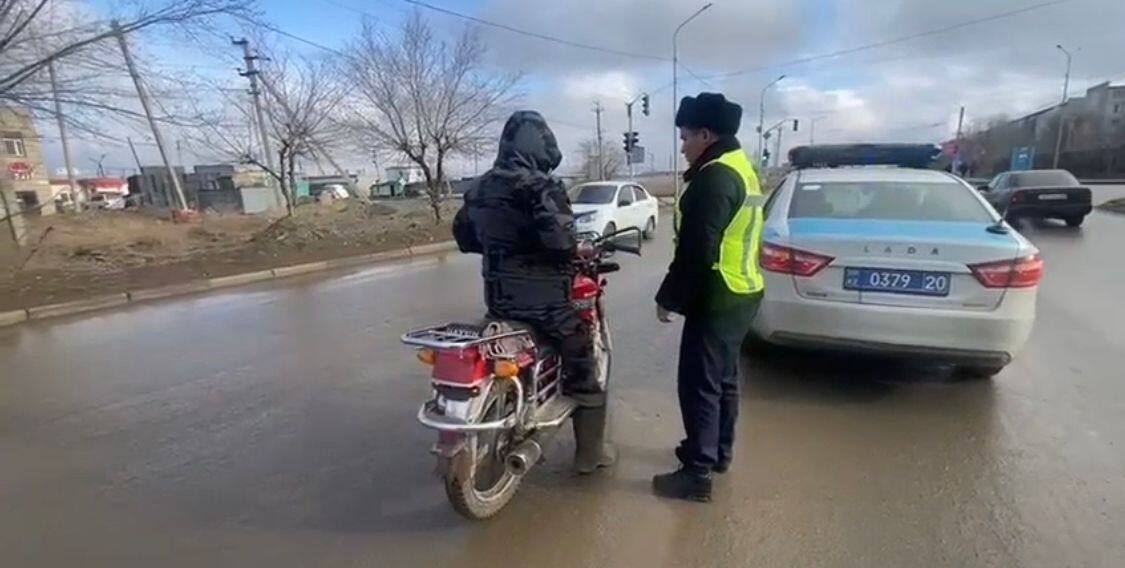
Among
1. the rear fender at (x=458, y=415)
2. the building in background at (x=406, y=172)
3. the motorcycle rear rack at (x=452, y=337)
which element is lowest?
the rear fender at (x=458, y=415)

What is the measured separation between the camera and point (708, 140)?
9.10 ft

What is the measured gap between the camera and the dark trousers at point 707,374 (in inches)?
112

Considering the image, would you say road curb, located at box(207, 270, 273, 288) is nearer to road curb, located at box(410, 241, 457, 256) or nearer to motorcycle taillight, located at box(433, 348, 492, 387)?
road curb, located at box(410, 241, 457, 256)

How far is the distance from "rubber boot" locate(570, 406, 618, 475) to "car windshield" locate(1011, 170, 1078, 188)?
1753 cm

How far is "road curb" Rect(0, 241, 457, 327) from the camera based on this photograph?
25.6 ft

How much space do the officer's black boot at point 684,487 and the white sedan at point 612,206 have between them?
10.4 m

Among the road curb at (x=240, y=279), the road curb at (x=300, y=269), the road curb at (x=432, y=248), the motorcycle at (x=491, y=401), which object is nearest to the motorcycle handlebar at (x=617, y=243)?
the motorcycle at (x=491, y=401)

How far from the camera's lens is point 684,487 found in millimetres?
2945

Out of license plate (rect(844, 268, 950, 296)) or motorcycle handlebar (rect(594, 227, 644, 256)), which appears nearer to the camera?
motorcycle handlebar (rect(594, 227, 644, 256))

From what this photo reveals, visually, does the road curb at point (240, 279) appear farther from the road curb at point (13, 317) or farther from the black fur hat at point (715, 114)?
the black fur hat at point (715, 114)

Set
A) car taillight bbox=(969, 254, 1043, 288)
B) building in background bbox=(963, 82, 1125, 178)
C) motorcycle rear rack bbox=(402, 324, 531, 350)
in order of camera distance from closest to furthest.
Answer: motorcycle rear rack bbox=(402, 324, 531, 350), car taillight bbox=(969, 254, 1043, 288), building in background bbox=(963, 82, 1125, 178)

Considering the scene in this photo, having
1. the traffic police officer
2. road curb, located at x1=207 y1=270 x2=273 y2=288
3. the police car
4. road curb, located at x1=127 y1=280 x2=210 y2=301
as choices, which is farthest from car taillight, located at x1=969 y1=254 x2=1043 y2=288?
road curb, located at x1=207 y1=270 x2=273 y2=288

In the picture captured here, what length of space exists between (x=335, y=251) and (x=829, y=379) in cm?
1130

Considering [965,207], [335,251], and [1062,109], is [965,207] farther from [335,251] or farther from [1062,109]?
[1062,109]
